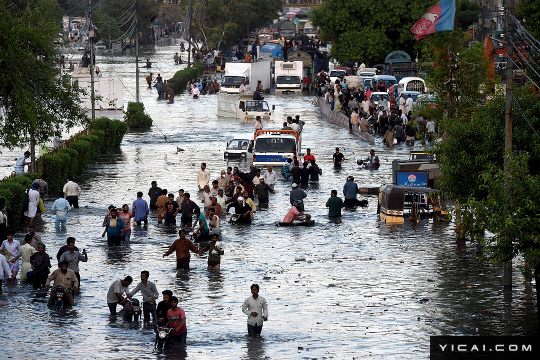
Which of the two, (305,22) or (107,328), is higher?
(305,22)

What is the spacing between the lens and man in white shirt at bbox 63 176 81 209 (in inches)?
1278

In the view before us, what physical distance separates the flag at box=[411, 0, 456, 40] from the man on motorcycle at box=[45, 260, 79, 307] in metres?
15.6

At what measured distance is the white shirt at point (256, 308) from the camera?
18.7m

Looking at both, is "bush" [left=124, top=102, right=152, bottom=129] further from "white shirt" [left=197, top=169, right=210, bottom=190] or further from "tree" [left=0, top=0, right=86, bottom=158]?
"tree" [left=0, top=0, right=86, bottom=158]

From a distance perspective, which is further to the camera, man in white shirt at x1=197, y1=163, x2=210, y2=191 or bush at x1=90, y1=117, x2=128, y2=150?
bush at x1=90, y1=117, x2=128, y2=150

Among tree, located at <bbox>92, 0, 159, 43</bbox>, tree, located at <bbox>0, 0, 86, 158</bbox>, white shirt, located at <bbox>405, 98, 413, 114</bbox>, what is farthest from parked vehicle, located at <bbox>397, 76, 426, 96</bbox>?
tree, located at <bbox>92, 0, 159, 43</bbox>

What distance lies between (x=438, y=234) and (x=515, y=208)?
36.8 ft

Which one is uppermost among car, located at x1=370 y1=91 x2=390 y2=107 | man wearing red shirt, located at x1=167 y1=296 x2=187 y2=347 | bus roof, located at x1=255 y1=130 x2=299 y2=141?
car, located at x1=370 y1=91 x2=390 y2=107

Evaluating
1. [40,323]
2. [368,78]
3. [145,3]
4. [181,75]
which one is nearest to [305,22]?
[145,3]

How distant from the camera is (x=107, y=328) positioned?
64.2 ft

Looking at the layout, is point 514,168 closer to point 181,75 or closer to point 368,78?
point 368,78

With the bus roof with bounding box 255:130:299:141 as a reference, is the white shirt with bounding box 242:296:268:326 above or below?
below

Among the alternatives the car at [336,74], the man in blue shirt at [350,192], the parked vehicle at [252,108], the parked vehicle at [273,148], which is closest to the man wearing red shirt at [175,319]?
the man in blue shirt at [350,192]

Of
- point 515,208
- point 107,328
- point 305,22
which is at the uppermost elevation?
point 305,22
